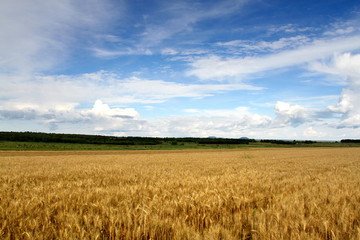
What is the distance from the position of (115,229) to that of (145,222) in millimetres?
433

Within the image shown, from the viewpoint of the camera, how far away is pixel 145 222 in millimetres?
3188

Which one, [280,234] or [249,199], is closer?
[280,234]

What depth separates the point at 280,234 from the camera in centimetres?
290

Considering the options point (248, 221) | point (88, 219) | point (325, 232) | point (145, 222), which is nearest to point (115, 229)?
point (145, 222)

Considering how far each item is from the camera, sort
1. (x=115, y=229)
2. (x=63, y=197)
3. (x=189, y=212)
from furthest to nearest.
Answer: (x=63, y=197)
(x=189, y=212)
(x=115, y=229)

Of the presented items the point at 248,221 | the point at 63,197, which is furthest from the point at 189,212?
the point at 63,197

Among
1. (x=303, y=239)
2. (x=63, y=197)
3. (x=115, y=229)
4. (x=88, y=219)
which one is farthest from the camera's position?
(x=63, y=197)

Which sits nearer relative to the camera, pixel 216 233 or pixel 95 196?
pixel 216 233

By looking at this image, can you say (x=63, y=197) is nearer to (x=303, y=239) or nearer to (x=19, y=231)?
(x=19, y=231)

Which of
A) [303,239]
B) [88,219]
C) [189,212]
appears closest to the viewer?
[303,239]

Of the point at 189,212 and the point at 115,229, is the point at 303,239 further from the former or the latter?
the point at 115,229

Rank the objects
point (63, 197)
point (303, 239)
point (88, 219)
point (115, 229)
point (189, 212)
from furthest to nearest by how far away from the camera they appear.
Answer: point (63, 197)
point (189, 212)
point (88, 219)
point (115, 229)
point (303, 239)

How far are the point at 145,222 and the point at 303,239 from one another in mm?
2166

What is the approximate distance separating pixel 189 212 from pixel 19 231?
8.86 ft
